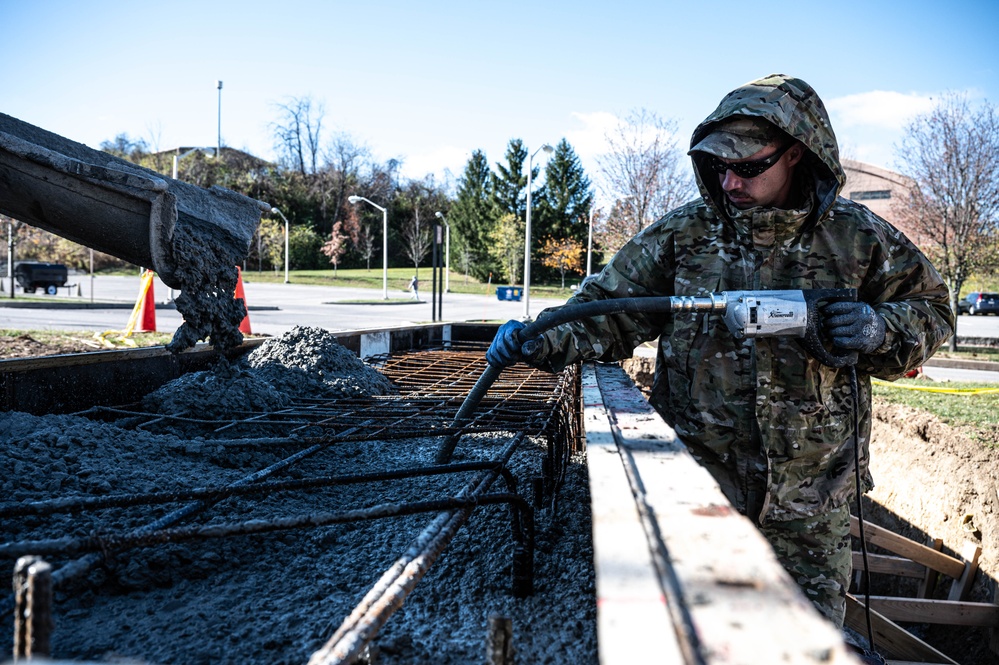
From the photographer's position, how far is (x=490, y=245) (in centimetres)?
4734

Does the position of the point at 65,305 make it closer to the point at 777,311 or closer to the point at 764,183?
the point at 764,183

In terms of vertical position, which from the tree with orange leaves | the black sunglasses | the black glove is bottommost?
the black glove

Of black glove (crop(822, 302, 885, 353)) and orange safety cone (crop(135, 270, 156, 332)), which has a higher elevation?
black glove (crop(822, 302, 885, 353))

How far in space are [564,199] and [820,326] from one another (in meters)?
45.4

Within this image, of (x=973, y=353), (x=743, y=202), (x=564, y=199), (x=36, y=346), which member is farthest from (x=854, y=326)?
(x=564, y=199)

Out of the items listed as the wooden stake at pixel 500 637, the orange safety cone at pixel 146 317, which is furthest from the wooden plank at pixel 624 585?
the orange safety cone at pixel 146 317

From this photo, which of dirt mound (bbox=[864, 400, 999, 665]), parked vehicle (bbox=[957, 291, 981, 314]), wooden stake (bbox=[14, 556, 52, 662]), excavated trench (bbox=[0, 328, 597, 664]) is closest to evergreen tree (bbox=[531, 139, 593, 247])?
parked vehicle (bbox=[957, 291, 981, 314])

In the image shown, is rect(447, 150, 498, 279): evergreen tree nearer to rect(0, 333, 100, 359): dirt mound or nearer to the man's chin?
rect(0, 333, 100, 359): dirt mound

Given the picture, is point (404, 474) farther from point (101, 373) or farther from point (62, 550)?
point (101, 373)

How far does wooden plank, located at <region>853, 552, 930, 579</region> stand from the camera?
5055 millimetres

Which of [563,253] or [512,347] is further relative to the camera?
[563,253]

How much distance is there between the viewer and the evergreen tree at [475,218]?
158 feet

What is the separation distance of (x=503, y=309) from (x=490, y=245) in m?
21.8

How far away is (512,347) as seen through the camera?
2.77 meters
